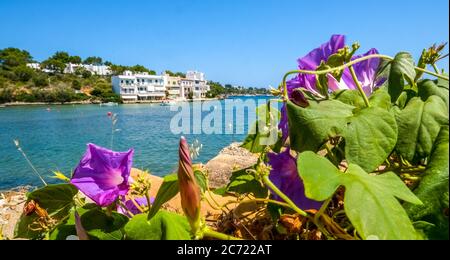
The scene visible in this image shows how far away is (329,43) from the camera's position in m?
0.69

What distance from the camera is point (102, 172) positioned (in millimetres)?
593

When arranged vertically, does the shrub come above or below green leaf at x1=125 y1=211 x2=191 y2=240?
above

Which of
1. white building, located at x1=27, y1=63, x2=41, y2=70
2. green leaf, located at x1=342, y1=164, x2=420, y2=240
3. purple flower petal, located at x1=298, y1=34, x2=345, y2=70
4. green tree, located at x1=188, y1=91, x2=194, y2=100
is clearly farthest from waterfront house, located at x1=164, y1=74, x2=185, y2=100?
green leaf, located at x1=342, y1=164, x2=420, y2=240

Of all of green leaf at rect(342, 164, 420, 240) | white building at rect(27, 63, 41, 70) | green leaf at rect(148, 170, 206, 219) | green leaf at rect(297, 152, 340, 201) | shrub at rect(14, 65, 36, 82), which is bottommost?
green leaf at rect(148, 170, 206, 219)

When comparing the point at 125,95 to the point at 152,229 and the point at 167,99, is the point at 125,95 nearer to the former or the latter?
the point at 167,99

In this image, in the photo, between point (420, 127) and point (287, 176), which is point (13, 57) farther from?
point (420, 127)

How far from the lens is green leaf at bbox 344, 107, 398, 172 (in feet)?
1.48

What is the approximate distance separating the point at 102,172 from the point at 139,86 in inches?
2447

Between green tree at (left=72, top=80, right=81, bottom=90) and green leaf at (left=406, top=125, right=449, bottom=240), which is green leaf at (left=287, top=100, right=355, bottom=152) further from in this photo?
green tree at (left=72, top=80, right=81, bottom=90)

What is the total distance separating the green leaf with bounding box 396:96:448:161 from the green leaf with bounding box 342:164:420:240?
0.11m

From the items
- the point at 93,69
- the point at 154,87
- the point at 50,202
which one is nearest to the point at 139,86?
the point at 154,87
